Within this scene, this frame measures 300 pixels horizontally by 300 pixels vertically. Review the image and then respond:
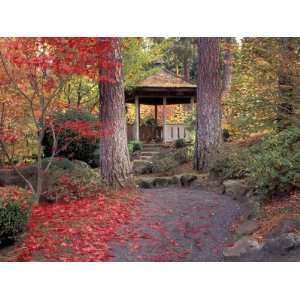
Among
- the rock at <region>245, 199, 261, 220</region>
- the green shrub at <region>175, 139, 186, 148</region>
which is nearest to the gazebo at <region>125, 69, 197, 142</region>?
the green shrub at <region>175, 139, 186, 148</region>

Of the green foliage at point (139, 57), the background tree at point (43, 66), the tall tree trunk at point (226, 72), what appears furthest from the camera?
the green foliage at point (139, 57)

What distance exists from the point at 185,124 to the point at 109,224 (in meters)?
3.71

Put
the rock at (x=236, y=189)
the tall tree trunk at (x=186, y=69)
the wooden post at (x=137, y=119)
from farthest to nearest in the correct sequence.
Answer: the tall tree trunk at (x=186, y=69)
the wooden post at (x=137, y=119)
the rock at (x=236, y=189)

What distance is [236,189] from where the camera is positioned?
5.56m

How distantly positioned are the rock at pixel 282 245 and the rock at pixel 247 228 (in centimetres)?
41

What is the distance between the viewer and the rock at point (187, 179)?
6259 mm

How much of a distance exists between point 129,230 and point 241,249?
117 cm

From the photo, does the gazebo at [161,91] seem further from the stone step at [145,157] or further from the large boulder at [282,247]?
the large boulder at [282,247]

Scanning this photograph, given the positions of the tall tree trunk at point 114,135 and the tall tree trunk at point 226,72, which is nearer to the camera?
the tall tree trunk at point 114,135

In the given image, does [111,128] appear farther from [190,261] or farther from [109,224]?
[190,261]

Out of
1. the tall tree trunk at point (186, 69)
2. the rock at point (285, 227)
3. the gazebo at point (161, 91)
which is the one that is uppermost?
the tall tree trunk at point (186, 69)

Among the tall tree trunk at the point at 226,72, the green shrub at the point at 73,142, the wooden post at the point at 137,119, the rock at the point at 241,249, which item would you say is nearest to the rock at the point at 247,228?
the rock at the point at 241,249

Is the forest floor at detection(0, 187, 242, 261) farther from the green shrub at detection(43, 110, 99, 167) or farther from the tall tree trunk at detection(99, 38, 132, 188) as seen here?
the green shrub at detection(43, 110, 99, 167)

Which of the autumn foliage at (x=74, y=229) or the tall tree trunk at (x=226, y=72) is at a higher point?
the tall tree trunk at (x=226, y=72)
